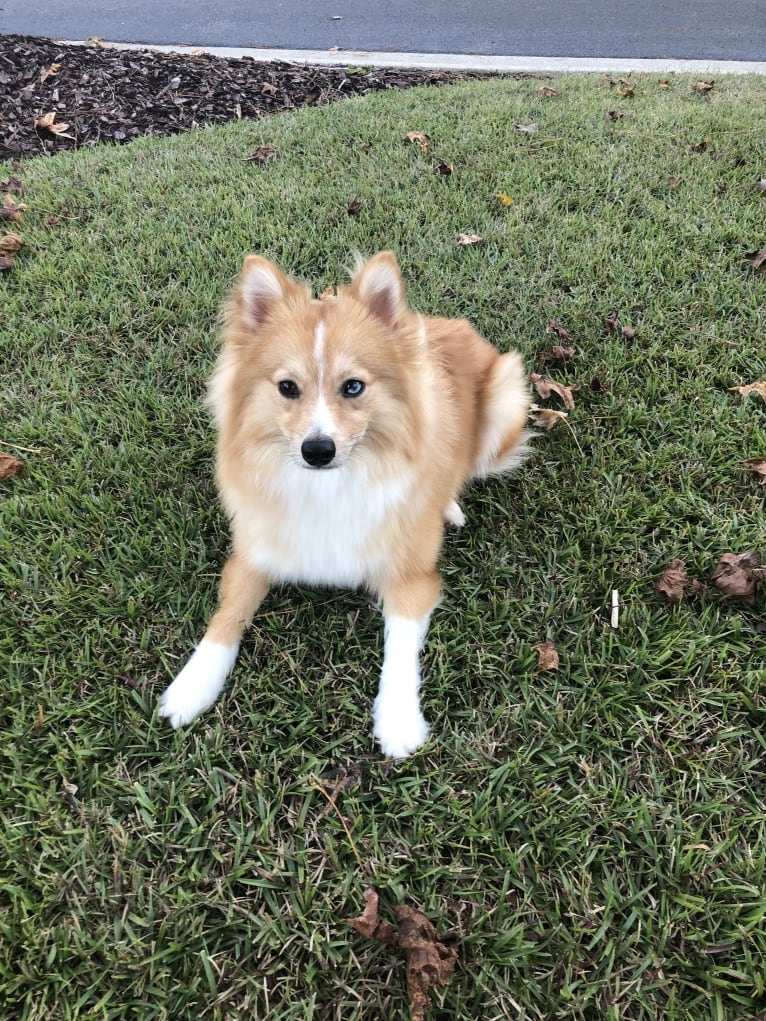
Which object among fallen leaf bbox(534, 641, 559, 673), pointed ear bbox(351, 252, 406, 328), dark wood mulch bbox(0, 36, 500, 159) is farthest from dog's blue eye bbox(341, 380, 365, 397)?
dark wood mulch bbox(0, 36, 500, 159)

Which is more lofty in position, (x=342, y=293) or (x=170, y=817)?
(x=342, y=293)

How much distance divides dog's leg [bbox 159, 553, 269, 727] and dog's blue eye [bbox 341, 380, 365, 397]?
0.79m

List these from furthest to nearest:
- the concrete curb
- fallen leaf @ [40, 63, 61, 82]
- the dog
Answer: the concrete curb, fallen leaf @ [40, 63, 61, 82], the dog

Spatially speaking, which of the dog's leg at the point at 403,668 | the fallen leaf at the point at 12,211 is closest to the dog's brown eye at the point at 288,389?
the dog's leg at the point at 403,668

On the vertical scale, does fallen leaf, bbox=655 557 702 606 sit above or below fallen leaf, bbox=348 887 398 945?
above

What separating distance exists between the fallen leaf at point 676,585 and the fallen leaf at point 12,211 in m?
4.95

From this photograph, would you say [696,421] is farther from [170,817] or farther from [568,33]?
[568,33]

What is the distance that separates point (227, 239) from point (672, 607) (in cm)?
379

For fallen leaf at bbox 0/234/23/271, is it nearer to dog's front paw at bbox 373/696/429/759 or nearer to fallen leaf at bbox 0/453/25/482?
fallen leaf at bbox 0/453/25/482

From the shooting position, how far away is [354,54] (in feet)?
27.0

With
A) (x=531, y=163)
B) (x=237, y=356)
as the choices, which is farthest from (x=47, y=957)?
(x=531, y=163)

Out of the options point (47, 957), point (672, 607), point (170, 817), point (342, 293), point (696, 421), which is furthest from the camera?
point (696, 421)

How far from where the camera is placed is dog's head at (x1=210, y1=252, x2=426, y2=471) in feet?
7.20

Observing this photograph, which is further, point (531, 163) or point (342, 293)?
point (531, 163)
